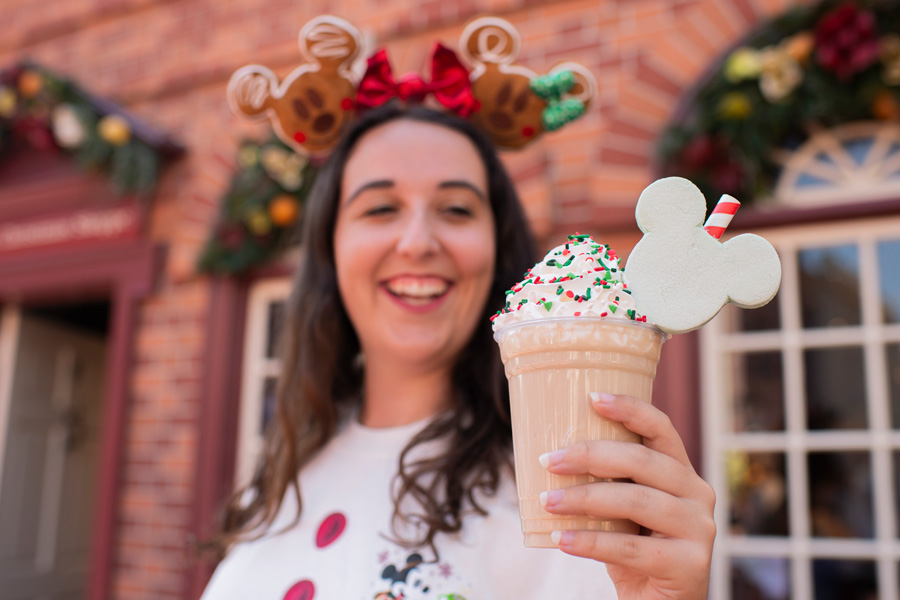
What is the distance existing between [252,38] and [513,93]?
110 inches

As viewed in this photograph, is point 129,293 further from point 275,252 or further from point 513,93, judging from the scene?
point 513,93

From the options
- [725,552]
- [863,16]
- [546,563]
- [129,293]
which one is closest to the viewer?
[546,563]

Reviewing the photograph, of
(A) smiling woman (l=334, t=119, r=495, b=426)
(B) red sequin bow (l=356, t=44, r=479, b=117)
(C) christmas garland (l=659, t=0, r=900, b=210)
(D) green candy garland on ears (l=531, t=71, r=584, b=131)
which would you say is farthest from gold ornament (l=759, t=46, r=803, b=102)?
(A) smiling woman (l=334, t=119, r=495, b=426)

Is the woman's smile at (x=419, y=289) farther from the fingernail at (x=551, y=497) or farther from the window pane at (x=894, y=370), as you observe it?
the window pane at (x=894, y=370)

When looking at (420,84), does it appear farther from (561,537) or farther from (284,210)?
(284,210)

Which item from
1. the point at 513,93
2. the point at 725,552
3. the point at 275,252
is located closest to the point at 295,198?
the point at 275,252

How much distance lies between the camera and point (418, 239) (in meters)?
1.30

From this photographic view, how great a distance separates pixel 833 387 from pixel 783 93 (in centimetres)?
118

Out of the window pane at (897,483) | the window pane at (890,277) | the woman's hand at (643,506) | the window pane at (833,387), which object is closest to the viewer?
the woman's hand at (643,506)

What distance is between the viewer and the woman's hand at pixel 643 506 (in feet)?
2.80

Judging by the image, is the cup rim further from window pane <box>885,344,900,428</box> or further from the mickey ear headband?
window pane <box>885,344,900,428</box>

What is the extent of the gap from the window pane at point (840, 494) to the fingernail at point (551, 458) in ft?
7.68

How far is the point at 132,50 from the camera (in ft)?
14.0

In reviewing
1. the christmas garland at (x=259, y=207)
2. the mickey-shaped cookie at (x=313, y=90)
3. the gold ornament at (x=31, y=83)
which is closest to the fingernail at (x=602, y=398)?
the mickey-shaped cookie at (x=313, y=90)
